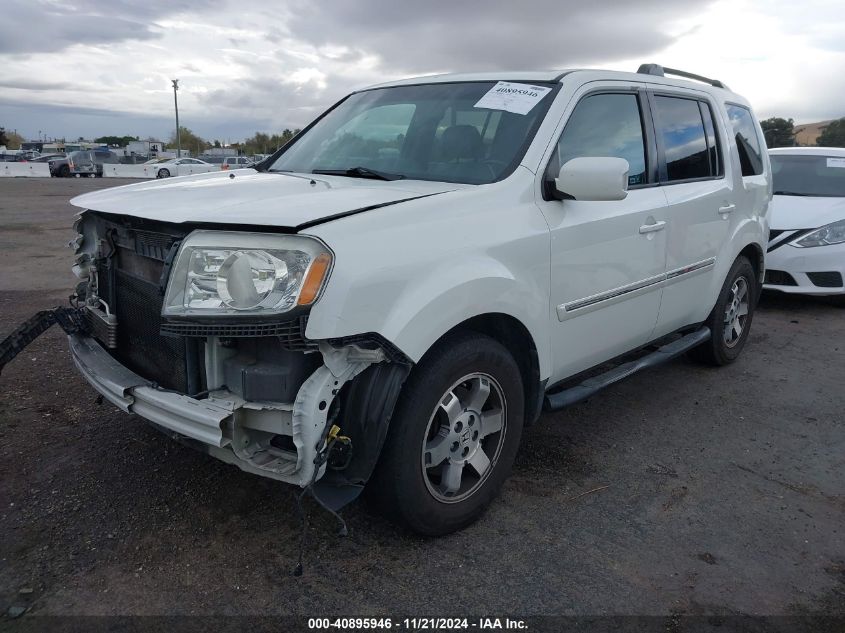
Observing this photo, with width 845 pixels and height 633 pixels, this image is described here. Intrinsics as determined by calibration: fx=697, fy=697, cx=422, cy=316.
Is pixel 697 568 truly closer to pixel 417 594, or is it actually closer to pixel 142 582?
pixel 417 594

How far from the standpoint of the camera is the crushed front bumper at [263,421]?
2303 millimetres

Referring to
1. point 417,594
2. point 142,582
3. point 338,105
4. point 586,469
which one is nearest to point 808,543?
point 586,469

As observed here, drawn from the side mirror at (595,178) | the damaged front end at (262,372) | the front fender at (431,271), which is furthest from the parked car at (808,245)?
the damaged front end at (262,372)

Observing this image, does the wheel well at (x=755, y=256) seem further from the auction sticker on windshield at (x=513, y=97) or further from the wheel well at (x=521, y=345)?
the wheel well at (x=521, y=345)

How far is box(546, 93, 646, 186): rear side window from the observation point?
3371 millimetres

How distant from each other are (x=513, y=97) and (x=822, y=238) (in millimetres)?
5186

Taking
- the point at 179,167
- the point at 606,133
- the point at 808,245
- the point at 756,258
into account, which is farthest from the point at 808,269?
the point at 179,167

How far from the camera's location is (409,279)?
250 cm

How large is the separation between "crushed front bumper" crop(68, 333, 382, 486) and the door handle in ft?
6.36

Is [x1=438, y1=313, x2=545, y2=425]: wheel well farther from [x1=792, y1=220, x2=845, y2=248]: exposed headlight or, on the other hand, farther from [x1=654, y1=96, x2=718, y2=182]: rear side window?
[x1=792, y1=220, x2=845, y2=248]: exposed headlight

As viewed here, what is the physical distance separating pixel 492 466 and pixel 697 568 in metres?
0.91

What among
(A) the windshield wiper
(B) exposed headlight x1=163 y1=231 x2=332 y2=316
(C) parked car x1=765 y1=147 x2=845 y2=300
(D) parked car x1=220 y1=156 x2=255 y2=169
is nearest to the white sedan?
(D) parked car x1=220 y1=156 x2=255 y2=169

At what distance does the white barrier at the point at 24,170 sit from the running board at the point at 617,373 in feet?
131

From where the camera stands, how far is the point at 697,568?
9.21 feet
